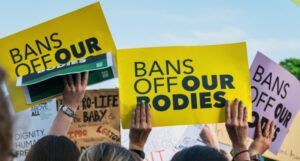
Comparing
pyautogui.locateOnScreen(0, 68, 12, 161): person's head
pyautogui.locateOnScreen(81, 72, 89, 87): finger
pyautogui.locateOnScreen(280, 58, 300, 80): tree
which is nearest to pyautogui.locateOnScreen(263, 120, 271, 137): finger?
pyautogui.locateOnScreen(81, 72, 89, 87): finger

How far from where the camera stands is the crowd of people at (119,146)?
2105 millimetres

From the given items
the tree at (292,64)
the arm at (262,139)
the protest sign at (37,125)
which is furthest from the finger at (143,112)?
the tree at (292,64)

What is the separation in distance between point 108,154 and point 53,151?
39 cm

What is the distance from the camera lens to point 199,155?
2119 mm

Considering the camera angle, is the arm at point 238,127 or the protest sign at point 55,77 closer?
the arm at point 238,127

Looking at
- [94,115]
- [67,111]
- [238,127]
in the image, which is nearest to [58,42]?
[67,111]

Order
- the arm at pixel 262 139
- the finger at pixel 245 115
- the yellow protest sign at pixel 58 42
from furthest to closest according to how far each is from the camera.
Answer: the arm at pixel 262 139
the yellow protest sign at pixel 58 42
the finger at pixel 245 115

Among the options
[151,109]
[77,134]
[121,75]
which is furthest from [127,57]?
[77,134]

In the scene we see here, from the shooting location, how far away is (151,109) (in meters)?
3.96

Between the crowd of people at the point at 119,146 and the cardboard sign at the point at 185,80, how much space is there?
98 mm

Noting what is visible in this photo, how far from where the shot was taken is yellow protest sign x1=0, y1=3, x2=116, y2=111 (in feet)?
13.0

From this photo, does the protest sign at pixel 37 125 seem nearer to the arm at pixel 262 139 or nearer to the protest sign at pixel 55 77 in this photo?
the protest sign at pixel 55 77

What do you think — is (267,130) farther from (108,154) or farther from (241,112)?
(108,154)

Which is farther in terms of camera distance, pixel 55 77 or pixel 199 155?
pixel 55 77
